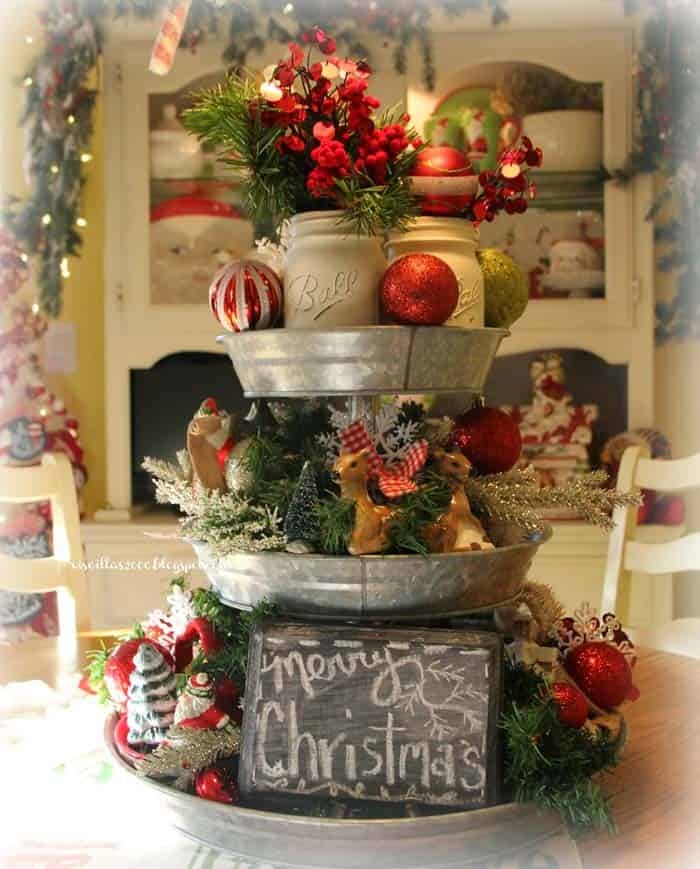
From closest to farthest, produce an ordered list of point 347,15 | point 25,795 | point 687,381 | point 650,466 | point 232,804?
point 232,804
point 25,795
point 650,466
point 347,15
point 687,381

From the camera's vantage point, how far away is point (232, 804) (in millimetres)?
708

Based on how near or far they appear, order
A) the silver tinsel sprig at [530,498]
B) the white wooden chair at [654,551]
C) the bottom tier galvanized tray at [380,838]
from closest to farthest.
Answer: the bottom tier galvanized tray at [380,838] < the silver tinsel sprig at [530,498] < the white wooden chair at [654,551]

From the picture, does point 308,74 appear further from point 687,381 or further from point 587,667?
point 687,381

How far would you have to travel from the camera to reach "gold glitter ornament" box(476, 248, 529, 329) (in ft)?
2.91

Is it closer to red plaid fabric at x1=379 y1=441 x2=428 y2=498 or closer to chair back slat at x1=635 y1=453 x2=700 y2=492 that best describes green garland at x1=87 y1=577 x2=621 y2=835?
red plaid fabric at x1=379 y1=441 x2=428 y2=498

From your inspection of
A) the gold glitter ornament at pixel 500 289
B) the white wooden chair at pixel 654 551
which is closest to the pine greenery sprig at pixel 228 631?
the gold glitter ornament at pixel 500 289

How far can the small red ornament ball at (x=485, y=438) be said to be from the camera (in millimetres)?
895

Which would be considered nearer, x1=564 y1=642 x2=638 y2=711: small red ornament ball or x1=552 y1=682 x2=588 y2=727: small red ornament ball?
x1=552 y1=682 x2=588 y2=727: small red ornament ball

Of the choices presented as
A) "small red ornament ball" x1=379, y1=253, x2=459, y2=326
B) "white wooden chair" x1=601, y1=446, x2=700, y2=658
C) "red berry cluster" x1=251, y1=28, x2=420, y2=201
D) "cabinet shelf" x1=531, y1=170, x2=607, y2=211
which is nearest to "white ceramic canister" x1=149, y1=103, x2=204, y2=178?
"cabinet shelf" x1=531, y1=170, x2=607, y2=211

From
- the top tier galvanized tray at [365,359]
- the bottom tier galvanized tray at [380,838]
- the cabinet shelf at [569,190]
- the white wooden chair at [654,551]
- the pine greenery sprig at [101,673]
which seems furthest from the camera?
the cabinet shelf at [569,190]

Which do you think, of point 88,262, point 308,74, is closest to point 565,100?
point 88,262

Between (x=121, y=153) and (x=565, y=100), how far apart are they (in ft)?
3.71

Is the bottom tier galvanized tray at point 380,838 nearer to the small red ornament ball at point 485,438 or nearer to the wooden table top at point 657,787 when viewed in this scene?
the wooden table top at point 657,787

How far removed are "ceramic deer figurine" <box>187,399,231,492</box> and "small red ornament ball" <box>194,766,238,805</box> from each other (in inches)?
9.7
